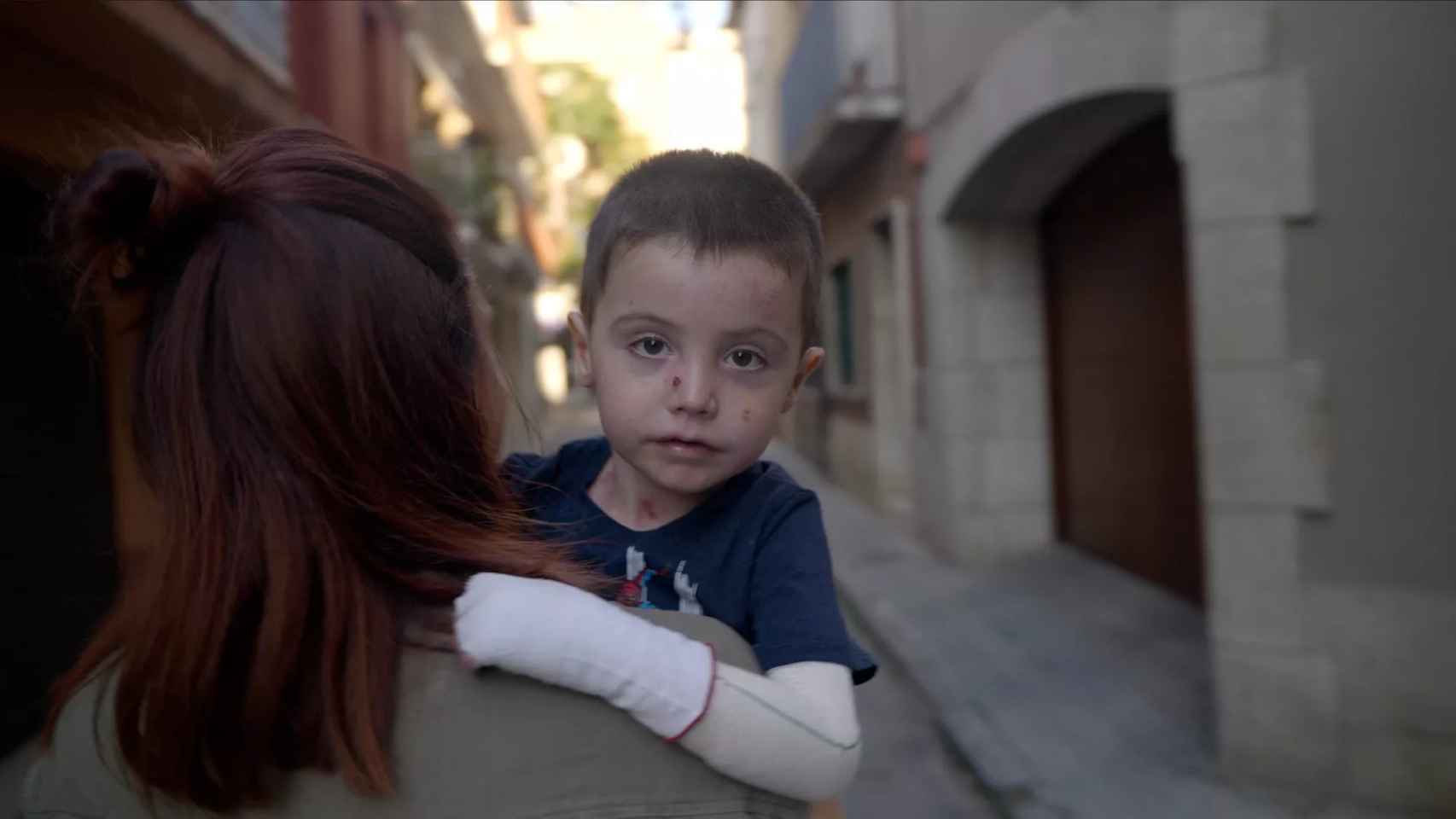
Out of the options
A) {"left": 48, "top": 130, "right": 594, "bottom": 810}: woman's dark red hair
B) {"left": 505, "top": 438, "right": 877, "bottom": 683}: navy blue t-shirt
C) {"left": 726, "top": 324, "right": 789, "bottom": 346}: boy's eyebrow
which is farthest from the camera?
{"left": 726, "top": 324, "right": 789, "bottom": 346}: boy's eyebrow

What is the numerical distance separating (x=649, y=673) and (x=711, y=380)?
0.50m

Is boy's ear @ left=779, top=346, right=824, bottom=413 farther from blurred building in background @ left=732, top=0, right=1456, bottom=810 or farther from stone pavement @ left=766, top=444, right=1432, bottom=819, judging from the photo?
stone pavement @ left=766, top=444, right=1432, bottom=819

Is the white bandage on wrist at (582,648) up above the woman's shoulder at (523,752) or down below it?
above

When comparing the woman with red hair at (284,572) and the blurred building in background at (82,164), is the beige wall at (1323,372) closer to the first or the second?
the blurred building in background at (82,164)

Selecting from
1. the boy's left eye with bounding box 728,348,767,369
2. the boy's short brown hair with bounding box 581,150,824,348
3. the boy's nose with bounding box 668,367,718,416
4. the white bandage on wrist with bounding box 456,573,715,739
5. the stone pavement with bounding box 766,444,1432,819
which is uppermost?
the boy's short brown hair with bounding box 581,150,824,348

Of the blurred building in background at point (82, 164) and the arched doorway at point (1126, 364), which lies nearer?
the blurred building in background at point (82, 164)

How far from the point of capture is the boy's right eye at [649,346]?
138 centimetres

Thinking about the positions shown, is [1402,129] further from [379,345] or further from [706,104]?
[379,345]

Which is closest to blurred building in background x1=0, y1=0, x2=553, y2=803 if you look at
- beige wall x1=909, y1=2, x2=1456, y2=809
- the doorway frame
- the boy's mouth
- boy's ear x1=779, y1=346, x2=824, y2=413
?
the boy's mouth

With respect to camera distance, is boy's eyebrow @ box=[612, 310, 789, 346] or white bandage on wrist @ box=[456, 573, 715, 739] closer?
white bandage on wrist @ box=[456, 573, 715, 739]

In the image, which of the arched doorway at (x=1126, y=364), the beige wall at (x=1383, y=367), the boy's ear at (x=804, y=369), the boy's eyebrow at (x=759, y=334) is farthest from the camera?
the arched doorway at (x=1126, y=364)

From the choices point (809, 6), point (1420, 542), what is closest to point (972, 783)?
point (1420, 542)

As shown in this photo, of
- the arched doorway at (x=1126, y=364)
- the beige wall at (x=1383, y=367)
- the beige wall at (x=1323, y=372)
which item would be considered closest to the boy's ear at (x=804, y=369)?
the beige wall at (x=1323, y=372)

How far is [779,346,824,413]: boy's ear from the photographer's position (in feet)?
4.78
